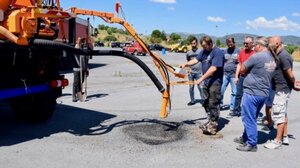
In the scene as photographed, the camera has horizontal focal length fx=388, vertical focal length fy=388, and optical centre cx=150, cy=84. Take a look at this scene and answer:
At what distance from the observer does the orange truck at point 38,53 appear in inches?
223

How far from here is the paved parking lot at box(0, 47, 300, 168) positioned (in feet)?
17.9

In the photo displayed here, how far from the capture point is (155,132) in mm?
7047

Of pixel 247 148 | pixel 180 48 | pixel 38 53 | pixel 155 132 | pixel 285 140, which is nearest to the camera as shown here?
pixel 247 148

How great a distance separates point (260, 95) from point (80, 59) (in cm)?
573

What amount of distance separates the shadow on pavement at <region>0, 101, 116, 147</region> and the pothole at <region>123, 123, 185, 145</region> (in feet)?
2.40

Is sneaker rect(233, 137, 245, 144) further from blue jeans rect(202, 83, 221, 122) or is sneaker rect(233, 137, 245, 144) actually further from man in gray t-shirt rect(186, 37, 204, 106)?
man in gray t-shirt rect(186, 37, 204, 106)

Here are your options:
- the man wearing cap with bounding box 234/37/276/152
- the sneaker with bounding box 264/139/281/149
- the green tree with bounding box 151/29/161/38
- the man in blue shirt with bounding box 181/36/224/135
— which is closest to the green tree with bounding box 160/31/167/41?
the green tree with bounding box 151/29/161/38

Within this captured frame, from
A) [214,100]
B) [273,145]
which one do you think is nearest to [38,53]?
[214,100]

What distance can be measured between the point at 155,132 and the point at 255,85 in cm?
203

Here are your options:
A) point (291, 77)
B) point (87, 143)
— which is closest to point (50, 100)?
point (87, 143)

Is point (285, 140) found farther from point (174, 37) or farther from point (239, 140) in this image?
point (174, 37)

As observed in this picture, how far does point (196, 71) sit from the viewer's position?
10.1 meters

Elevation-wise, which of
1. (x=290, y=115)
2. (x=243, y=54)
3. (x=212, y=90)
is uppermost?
(x=243, y=54)

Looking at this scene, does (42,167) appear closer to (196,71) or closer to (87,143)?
(87,143)
